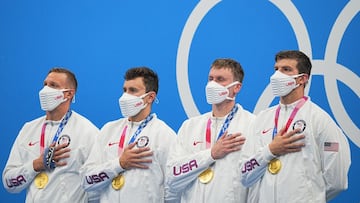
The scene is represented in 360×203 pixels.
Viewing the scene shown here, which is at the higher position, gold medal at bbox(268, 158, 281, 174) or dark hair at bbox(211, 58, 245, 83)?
dark hair at bbox(211, 58, 245, 83)

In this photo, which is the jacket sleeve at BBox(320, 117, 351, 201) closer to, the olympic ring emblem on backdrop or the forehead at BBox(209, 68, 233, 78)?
the forehead at BBox(209, 68, 233, 78)

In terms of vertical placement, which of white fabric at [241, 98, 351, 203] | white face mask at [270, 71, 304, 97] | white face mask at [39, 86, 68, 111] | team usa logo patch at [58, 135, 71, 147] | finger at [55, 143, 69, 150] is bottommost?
white fabric at [241, 98, 351, 203]

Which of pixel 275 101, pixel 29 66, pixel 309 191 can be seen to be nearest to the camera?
pixel 309 191

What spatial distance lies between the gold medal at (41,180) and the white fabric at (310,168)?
1.61 meters

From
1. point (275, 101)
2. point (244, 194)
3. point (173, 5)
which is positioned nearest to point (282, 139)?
point (244, 194)

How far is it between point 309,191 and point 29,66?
3.83m

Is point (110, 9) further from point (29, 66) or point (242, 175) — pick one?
point (242, 175)

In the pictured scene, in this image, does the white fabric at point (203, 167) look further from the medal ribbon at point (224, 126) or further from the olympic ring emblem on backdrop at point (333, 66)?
the olympic ring emblem on backdrop at point (333, 66)

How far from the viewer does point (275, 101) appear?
21.5 ft

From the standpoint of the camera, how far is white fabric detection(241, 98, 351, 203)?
4645mm

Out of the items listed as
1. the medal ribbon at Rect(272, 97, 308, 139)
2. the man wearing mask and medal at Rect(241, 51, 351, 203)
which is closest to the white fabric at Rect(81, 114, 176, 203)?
the man wearing mask and medal at Rect(241, 51, 351, 203)

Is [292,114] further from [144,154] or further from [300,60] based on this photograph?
[144,154]

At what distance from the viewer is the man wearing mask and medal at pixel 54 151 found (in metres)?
5.47

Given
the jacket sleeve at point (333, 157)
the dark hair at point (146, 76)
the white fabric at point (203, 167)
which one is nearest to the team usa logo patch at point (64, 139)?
the dark hair at point (146, 76)
